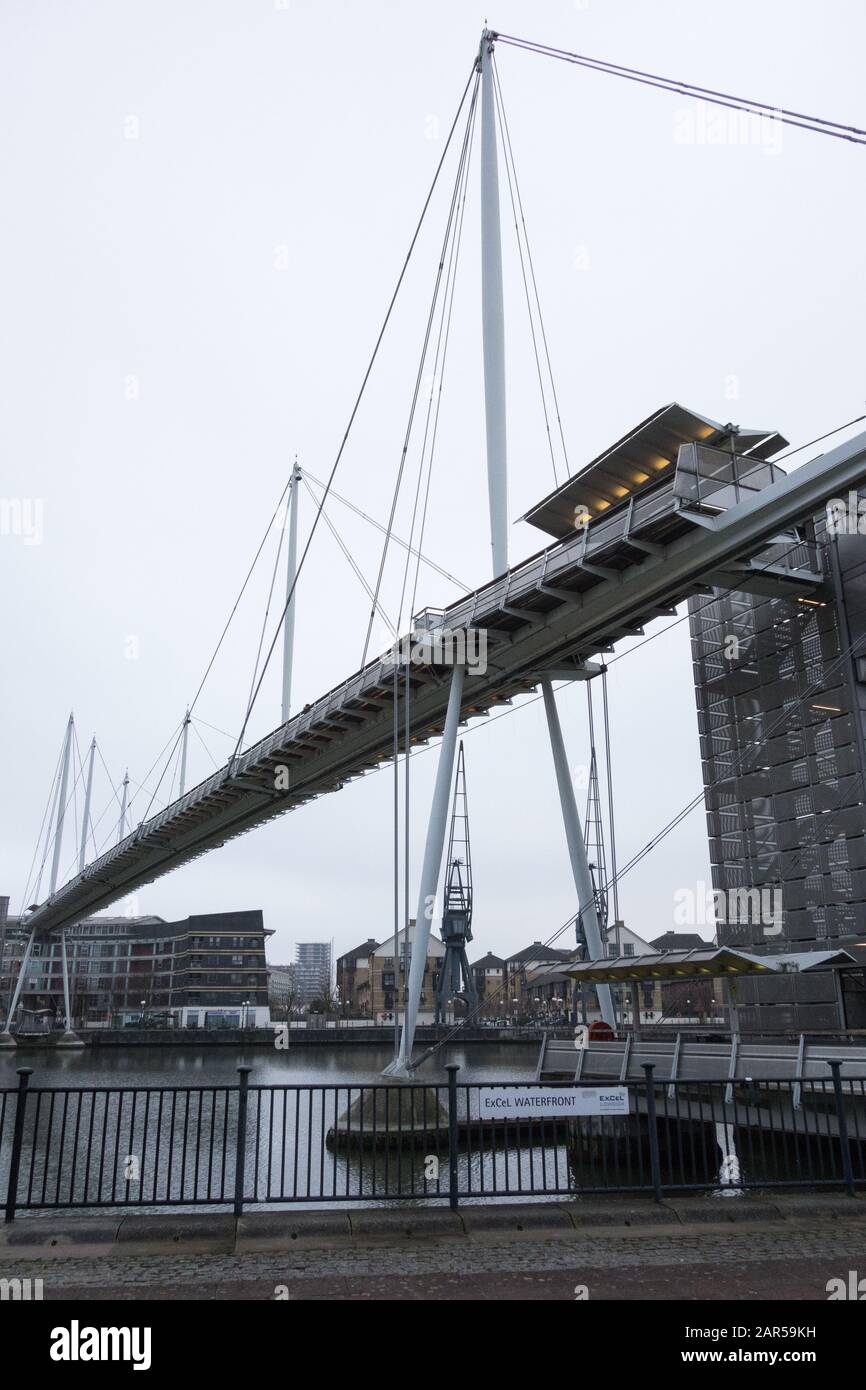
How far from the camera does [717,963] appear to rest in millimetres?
18781

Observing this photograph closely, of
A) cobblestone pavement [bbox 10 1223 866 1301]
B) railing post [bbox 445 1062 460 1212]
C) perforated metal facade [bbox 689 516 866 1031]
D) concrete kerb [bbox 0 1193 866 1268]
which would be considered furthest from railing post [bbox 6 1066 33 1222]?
perforated metal facade [bbox 689 516 866 1031]

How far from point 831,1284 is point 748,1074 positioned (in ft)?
36.5

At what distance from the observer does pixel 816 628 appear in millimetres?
23266

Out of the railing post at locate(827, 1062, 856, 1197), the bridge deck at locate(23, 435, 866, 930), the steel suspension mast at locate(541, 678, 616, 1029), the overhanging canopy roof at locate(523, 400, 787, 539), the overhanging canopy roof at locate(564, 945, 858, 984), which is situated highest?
the overhanging canopy roof at locate(523, 400, 787, 539)

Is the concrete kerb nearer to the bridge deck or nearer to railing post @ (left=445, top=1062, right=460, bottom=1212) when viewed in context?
railing post @ (left=445, top=1062, right=460, bottom=1212)

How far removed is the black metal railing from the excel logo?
1.19 m

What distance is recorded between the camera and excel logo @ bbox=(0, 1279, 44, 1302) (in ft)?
24.8

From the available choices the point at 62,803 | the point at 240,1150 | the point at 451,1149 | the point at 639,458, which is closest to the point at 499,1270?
the point at 451,1149

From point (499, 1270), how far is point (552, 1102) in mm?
2775
